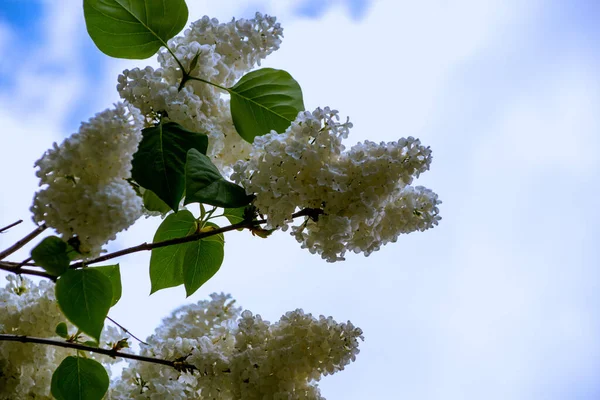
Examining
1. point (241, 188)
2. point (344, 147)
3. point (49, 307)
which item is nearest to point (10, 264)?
point (49, 307)

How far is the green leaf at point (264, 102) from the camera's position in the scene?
2.80ft

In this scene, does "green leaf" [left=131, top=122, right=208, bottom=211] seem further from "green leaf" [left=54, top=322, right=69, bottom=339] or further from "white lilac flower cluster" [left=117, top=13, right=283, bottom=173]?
"green leaf" [left=54, top=322, right=69, bottom=339]

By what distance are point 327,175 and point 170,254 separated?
1.14 feet

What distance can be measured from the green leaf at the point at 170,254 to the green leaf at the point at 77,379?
0.57 feet

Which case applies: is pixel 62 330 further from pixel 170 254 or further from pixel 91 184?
pixel 91 184

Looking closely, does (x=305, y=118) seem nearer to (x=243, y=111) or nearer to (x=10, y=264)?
(x=243, y=111)

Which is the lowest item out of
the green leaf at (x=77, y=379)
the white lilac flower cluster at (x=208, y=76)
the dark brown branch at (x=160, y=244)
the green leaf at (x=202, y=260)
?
the green leaf at (x=77, y=379)

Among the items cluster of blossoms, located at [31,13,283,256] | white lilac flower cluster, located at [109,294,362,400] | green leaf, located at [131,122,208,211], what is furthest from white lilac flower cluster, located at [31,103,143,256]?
white lilac flower cluster, located at [109,294,362,400]

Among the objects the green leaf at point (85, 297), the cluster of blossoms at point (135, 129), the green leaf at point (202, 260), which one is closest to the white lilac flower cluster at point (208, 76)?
the cluster of blossoms at point (135, 129)

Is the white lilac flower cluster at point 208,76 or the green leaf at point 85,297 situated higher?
the white lilac flower cluster at point 208,76

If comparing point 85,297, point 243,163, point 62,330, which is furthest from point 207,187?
point 62,330

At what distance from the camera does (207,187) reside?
27.8 inches

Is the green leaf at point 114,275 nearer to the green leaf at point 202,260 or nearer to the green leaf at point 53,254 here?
the green leaf at point 202,260

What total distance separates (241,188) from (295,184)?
78mm
